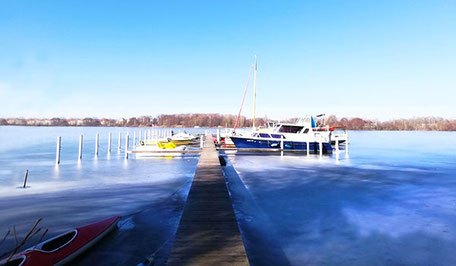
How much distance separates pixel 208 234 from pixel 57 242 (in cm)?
245

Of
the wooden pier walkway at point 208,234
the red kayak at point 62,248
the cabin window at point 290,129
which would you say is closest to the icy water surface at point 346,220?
the wooden pier walkway at point 208,234

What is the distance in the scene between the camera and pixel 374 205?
8.03 meters

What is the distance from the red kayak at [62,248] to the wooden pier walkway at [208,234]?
5.18 feet

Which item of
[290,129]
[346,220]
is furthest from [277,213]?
[290,129]

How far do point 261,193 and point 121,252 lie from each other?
5480 millimetres

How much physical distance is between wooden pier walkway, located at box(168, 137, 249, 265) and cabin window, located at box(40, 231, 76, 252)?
183cm

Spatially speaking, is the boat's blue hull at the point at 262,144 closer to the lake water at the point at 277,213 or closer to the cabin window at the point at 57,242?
the lake water at the point at 277,213

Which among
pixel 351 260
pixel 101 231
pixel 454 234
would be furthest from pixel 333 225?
pixel 101 231

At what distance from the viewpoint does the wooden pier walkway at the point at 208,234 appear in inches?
150

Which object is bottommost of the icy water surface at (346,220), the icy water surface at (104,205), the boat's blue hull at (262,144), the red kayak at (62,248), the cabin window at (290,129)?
the icy water surface at (104,205)

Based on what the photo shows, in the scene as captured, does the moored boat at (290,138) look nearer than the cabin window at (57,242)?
No

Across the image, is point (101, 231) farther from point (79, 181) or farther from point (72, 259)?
point (79, 181)

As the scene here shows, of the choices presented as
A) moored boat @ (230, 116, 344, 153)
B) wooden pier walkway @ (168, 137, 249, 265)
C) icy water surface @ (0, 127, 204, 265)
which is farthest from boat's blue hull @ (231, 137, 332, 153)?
wooden pier walkway @ (168, 137, 249, 265)

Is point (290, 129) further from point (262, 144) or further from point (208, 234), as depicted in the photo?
point (208, 234)
